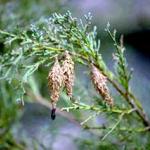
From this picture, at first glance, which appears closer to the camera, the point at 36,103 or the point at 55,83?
the point at 55,83

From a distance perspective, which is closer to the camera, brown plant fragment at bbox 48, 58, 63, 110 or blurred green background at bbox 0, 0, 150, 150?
brown plant fragment at bbox 48, 58, 63, 110

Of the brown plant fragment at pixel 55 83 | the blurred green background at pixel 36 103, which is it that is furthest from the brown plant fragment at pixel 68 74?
the blurred green background at pixel 36 103

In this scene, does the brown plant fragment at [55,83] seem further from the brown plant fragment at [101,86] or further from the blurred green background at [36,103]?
the blurred green background at [36,103]

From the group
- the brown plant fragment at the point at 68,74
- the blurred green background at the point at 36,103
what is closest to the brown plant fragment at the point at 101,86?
the brown plant fragment at the point at 68,74

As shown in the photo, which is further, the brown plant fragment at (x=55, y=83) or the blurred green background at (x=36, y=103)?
the blurred green background at (x=36, y=103)

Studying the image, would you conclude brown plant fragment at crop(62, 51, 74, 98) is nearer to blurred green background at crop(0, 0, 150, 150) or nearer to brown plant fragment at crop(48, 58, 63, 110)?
brown plant fragment at crop(48, 58, 63, 110)

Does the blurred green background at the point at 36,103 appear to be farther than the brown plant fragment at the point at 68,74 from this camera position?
Yes

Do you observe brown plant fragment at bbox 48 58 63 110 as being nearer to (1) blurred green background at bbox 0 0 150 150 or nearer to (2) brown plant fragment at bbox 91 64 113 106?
(2) brown plant fragment at bbox 91 64 113 106

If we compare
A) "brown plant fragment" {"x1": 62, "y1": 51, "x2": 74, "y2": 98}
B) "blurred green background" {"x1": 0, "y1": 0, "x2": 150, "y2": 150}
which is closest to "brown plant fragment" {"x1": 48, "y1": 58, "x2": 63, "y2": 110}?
"brown plant fragment" {"x1": 62, "y1": 51, "x2": 74, "y2": 98}

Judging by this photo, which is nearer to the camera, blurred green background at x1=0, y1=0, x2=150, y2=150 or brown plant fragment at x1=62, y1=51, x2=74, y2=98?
brown plant fragment at x1=62, y1=51, x2=74, y2=98

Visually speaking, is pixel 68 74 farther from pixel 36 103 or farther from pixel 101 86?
pixel 36 103

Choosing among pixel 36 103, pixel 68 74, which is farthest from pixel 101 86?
pixel 36 103
